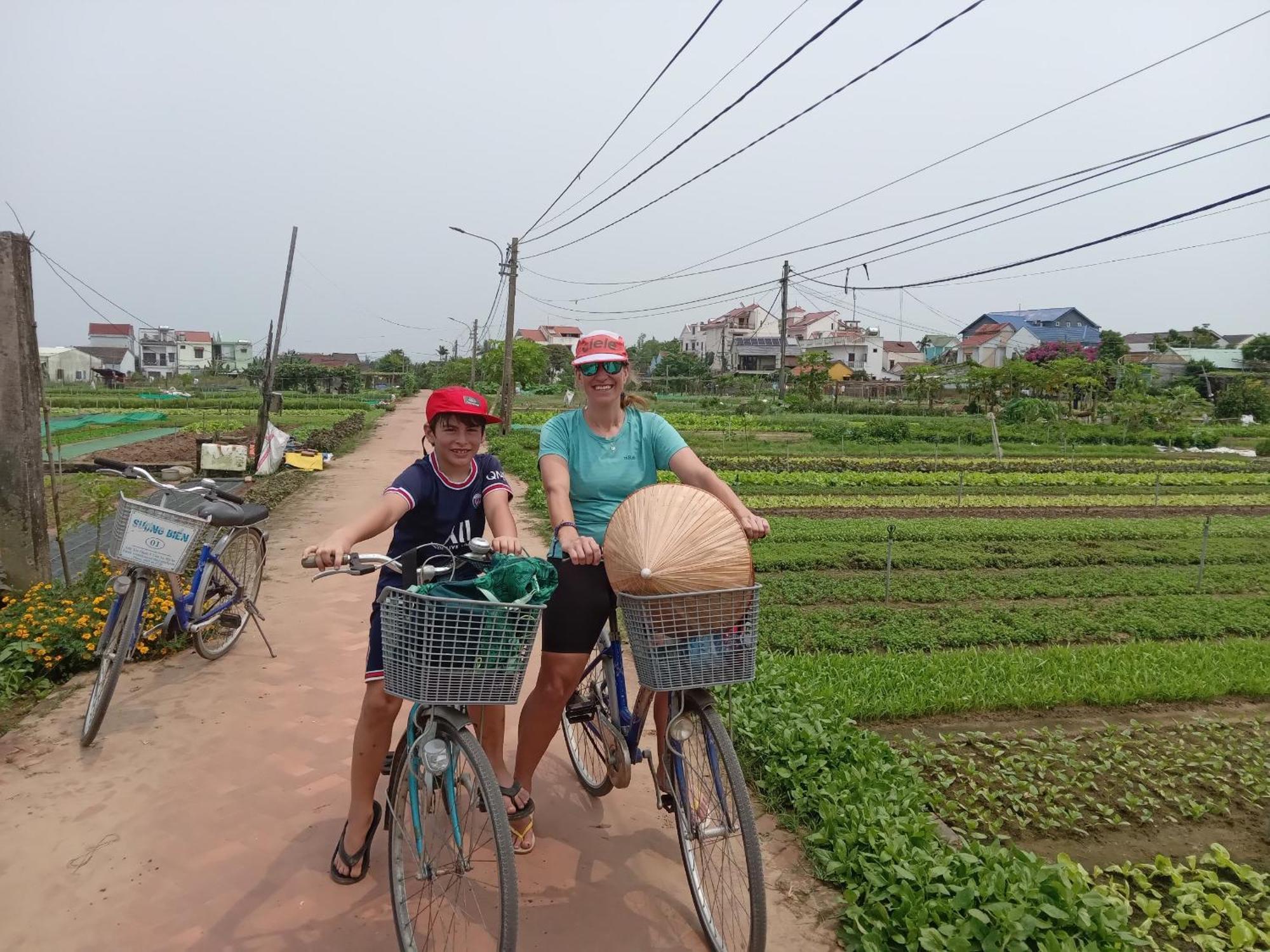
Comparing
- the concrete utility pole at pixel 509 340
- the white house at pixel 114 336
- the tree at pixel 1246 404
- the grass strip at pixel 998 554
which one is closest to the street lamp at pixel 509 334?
the concrete utility pole at pixel 509 340

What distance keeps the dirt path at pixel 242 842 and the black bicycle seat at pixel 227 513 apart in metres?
0.93

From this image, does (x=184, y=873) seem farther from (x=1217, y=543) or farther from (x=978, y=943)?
(x=1217, y=543)

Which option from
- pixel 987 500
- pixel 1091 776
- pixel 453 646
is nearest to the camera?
pixel 453 646

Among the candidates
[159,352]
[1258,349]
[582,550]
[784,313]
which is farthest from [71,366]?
[1258,349]

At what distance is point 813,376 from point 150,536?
41.4 meters

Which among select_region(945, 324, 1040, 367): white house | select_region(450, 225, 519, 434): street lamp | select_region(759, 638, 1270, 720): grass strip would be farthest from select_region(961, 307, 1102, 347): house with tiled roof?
select_region(759, 638, 1270, 720): grass strip

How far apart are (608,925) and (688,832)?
0.42 m

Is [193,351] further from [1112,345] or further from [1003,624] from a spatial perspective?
[1003,624]

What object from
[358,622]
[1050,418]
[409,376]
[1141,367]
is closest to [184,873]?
[358,622]

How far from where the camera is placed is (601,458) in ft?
10.1

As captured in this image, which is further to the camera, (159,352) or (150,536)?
(159,352)

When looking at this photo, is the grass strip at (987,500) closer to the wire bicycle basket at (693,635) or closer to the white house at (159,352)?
the wire bicycle basket at (693,635)

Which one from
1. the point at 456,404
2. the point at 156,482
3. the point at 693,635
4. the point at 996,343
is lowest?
the point at 693,635

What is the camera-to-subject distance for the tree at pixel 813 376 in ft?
144
